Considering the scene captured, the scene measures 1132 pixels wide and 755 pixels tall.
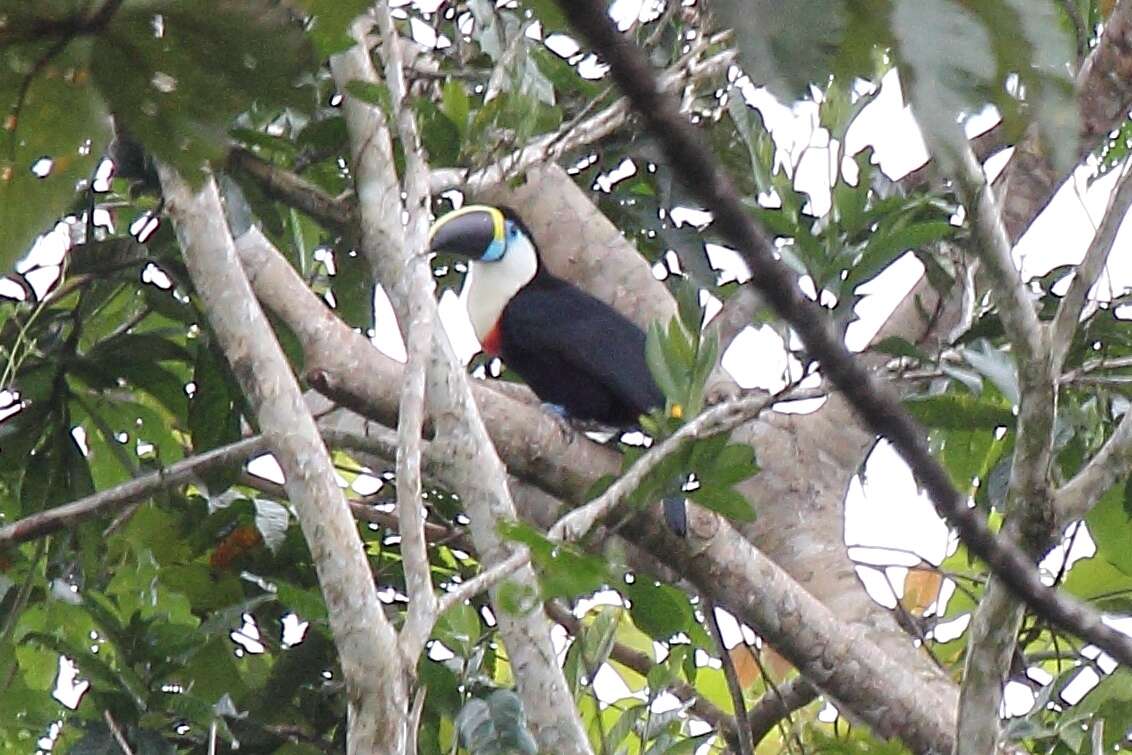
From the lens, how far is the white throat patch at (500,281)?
3.42 metres

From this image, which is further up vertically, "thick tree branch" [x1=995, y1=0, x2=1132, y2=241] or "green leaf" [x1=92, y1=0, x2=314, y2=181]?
"thick tree branch" [x1=995, y1=0, x2=1132, y2=241]

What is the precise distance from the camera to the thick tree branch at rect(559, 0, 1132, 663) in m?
0.37

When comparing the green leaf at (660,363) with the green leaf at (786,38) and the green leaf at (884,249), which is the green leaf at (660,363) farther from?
the green leaf at (786,38)

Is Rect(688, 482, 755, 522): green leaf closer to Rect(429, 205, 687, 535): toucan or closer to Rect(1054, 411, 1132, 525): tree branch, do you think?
Rect(1054, 411, 1132, 525): tree branch

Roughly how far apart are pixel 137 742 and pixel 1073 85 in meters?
1.63

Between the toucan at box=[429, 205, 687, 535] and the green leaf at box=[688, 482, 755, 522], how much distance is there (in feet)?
3.12

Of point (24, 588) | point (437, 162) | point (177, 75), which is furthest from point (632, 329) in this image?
point (177, 75)

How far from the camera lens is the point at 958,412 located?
74.2 inches

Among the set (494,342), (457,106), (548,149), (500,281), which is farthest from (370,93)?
(500,281)

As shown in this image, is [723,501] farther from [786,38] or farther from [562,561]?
[786,38]

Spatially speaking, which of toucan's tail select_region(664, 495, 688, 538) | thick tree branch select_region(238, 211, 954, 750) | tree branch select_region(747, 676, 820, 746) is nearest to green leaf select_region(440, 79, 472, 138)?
thick tree branch select_region(238, 211, 954, 750)

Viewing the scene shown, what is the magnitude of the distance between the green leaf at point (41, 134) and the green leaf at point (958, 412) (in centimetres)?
142

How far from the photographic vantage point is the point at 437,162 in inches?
80.7

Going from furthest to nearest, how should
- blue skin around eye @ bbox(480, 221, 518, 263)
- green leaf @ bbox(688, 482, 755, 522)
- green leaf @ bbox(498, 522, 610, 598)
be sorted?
blue skin around eye @ bbox(480, 221, 518, 263) → green leaf @ bbox(688, 482, 755, 522) → green leaf @ bbox(498, 522, 610, 598)
